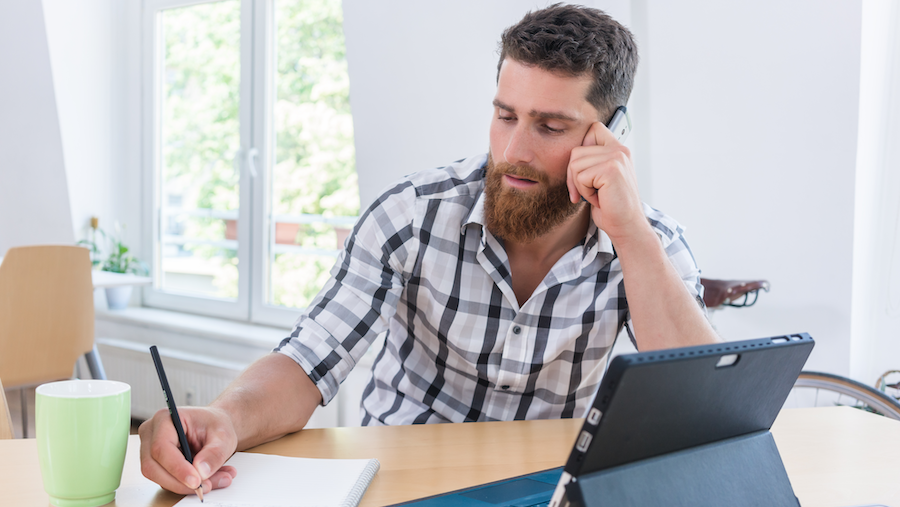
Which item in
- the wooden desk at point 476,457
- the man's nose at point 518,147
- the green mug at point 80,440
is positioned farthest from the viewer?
the man's nose at point 518,147

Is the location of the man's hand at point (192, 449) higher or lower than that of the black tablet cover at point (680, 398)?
lower

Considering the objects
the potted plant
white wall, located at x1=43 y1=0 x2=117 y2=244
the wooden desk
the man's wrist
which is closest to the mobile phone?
the man's wrist

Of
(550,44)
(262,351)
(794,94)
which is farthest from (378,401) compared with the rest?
(262,351)

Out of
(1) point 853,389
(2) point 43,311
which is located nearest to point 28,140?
(2) point 43,311

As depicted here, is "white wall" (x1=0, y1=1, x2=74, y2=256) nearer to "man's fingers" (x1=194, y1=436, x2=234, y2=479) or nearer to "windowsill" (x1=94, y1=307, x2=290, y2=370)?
"windowsill" (x1=94, y1=307, x2=290, y2=370)

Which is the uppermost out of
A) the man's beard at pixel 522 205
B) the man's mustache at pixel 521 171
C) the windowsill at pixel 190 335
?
the man's mustache at pixel 521 171

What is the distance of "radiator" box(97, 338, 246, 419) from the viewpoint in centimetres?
316

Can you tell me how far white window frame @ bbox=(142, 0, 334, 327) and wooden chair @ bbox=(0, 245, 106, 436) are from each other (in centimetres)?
103

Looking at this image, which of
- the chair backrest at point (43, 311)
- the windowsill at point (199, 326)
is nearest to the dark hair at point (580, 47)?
the chair backrest at point (43, 311)

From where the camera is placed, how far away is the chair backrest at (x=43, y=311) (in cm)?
221

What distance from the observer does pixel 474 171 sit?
1.38m

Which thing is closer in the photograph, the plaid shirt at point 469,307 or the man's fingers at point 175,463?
the man's fingers at point 175,463

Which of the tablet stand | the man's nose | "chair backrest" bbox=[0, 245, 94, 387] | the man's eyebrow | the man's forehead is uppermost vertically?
the man's forehead

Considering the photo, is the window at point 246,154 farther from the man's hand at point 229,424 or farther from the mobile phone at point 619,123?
the man's hand at point 229,424
